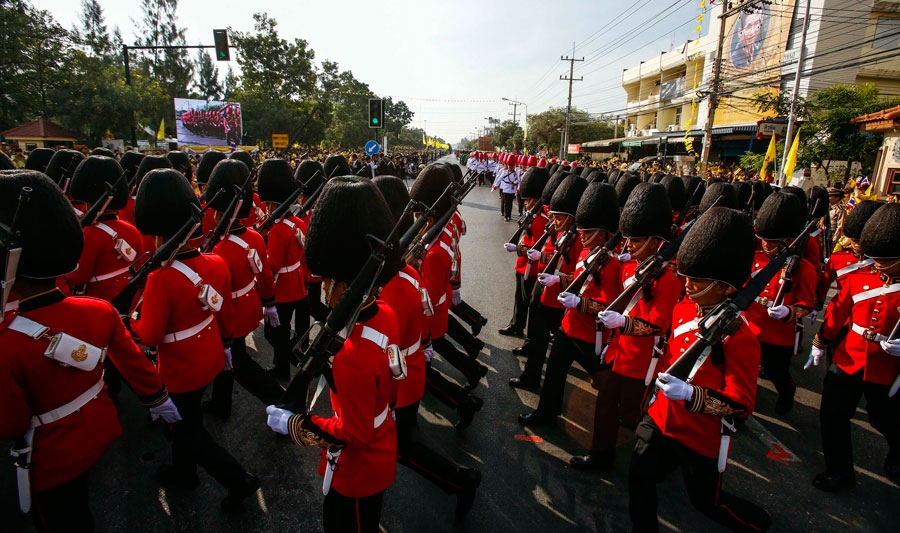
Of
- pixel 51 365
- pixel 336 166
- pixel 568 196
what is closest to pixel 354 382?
pixel 51 365

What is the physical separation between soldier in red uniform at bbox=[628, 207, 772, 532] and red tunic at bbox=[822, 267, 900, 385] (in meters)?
1.46

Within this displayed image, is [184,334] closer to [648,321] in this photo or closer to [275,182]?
[275,182]

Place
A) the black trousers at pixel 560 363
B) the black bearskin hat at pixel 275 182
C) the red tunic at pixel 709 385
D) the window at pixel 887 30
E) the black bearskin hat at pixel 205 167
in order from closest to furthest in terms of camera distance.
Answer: the red tunic at pixel 709 385 < the black trousers at pixel 560 363 < the black bearskin hat at pixel 275 182 < the black bearskin hat at pixel 205 167 < the window at pixel 887 30

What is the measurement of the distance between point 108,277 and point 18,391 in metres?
2.31

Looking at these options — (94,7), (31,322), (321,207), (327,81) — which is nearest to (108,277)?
(31,322)

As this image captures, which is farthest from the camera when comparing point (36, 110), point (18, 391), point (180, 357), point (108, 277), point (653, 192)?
point (36, 110)

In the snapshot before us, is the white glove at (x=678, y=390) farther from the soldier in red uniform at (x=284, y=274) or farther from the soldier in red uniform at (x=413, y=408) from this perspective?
the soldier in red uniform at (x=284, y=274)

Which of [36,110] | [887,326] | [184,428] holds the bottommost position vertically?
[184,428]

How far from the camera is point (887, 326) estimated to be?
3.13m

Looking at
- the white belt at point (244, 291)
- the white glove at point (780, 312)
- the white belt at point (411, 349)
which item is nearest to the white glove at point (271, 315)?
the white belt at point (244, 291)

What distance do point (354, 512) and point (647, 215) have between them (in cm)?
281

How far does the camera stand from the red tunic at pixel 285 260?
456 cm

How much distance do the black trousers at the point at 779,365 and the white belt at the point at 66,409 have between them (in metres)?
5.04

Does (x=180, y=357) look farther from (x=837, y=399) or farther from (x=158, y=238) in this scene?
(x=837, y=399)
